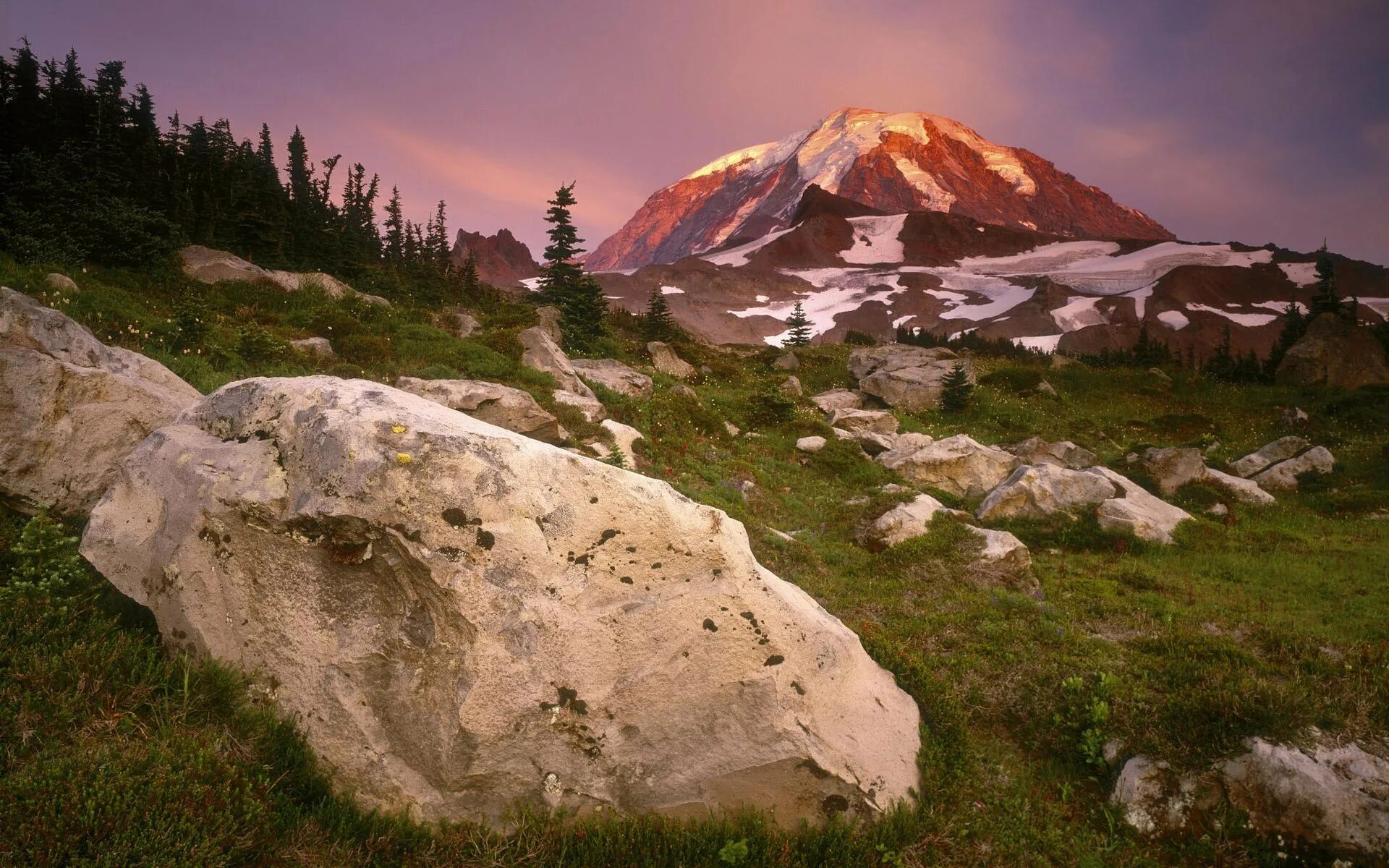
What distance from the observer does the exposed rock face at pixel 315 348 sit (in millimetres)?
18719

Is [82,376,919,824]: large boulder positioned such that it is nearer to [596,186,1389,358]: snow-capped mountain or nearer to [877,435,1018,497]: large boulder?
[877,435,1018,497]: large boulder

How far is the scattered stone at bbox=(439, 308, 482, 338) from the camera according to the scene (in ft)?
89.5

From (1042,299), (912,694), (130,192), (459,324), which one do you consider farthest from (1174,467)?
(1042,299)

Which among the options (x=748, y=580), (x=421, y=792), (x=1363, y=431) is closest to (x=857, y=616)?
(x=748, y=580)

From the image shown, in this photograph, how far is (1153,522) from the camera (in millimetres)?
15648

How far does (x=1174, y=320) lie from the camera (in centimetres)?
13638

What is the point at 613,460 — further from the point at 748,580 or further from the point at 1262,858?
the point at 1262,858

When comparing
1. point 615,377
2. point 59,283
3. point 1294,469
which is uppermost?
point 59,283

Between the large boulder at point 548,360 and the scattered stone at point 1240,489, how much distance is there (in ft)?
73.6

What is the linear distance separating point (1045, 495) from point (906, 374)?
2200 centimetres

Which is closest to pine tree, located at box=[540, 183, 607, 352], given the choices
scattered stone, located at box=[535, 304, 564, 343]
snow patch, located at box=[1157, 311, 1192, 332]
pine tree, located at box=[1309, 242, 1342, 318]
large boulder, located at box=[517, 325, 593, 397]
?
scattered stone, located at box=[535, 304, 564, 343]

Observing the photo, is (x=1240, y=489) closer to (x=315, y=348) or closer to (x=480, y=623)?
(x=480, y=623)

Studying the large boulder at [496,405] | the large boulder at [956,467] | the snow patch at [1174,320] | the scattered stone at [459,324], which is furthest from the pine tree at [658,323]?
the snow patch at [1174,320]

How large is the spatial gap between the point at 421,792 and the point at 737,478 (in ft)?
45.7
